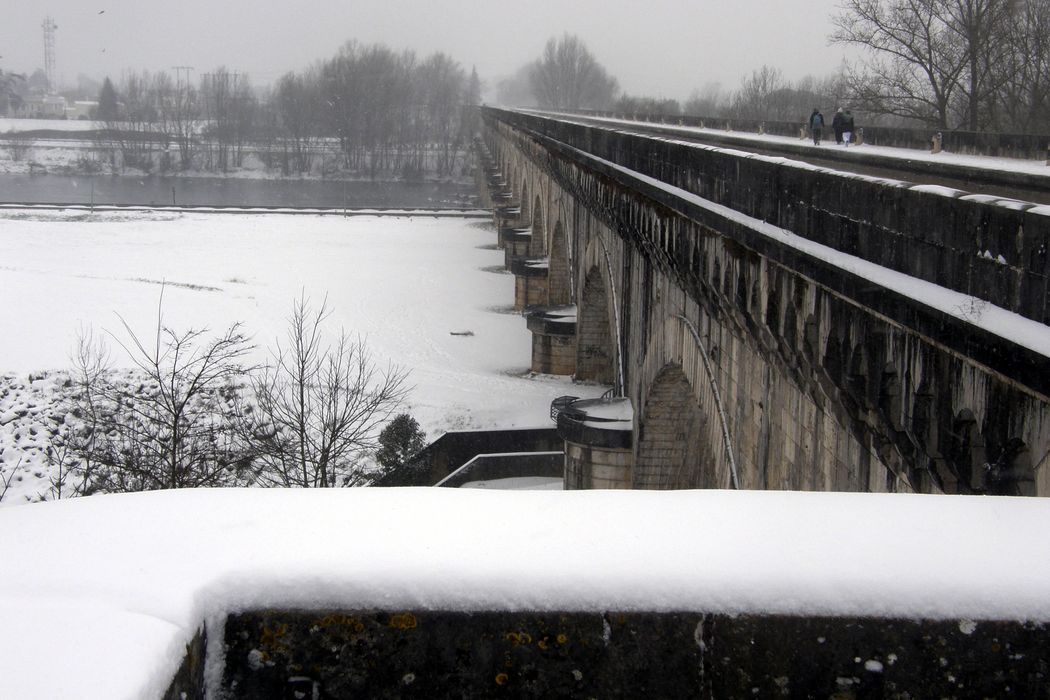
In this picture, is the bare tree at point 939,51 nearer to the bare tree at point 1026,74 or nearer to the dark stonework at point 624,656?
the bare tree at point 1026,74

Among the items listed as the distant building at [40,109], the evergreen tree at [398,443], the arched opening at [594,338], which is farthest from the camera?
the distant building at [40,109]

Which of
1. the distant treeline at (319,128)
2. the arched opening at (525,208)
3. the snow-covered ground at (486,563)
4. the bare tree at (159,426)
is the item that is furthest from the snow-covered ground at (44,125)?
the snow-covered ground at (486,563)

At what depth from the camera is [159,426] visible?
19.5 m

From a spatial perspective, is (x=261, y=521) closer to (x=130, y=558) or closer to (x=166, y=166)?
(x=130, y=558)

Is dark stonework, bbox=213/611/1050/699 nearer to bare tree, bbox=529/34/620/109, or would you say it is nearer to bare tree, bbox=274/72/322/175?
bare tree, bbox=274/72/322/175

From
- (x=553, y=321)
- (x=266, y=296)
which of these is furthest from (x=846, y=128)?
(x=266, y=296)

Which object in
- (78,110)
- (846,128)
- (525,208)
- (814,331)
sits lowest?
(525,208)

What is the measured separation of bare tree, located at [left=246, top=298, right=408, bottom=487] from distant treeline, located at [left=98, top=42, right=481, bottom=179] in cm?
7192

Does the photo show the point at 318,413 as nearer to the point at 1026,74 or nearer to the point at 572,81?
the point at 1026,74

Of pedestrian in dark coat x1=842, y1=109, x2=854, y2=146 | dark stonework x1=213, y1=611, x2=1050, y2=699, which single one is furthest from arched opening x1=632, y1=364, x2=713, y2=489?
dark stonework x1=213, y1=611, x2=1050, y2=699

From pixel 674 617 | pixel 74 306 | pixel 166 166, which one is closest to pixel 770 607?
pixel 674 617

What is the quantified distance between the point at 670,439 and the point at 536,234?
25.6 m

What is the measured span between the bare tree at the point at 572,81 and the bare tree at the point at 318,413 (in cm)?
11315

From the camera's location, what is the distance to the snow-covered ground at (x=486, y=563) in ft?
7.23
